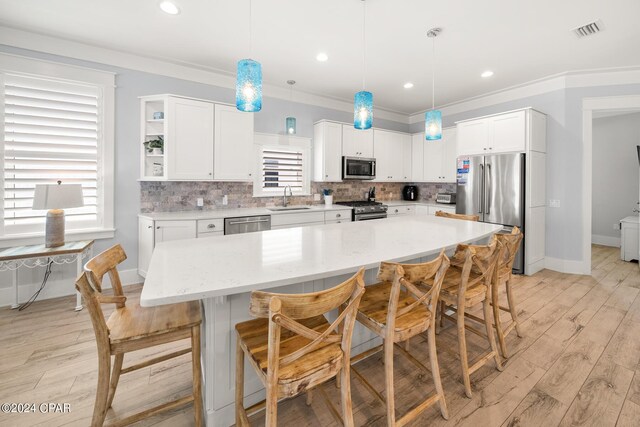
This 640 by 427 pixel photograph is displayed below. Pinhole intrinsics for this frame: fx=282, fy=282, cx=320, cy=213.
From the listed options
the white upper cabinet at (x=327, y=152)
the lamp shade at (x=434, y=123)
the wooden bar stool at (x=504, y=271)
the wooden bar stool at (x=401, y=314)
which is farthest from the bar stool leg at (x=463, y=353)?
the white upper cabinet at (x=327, y=152)

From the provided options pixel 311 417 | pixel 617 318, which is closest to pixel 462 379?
pixel 311 417

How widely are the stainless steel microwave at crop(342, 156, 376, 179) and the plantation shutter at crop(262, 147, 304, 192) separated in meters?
0.78

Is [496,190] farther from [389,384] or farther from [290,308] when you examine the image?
[290,308]

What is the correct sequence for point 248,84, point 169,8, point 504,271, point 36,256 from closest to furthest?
point 248,84, point 504,271, point 169,8, point 36,256

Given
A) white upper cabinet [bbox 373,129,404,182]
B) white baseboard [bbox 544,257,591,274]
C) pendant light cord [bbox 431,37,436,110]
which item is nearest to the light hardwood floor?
white baseboard [bbox 544,257,591,274]

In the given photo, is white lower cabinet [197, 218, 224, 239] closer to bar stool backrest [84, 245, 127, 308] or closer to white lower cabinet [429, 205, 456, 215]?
bar stool backrest [84, 245, 127, 308]

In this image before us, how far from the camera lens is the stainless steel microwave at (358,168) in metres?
5.05

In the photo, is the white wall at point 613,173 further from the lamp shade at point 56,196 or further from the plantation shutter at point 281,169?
the lamp shade at point 56,196

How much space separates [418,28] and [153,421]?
12.8ft

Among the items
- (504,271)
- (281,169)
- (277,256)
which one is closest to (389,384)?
(277,256)

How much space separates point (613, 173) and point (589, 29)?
4557 millimetres

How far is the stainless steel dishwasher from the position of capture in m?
3.64

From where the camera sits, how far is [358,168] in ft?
17.0

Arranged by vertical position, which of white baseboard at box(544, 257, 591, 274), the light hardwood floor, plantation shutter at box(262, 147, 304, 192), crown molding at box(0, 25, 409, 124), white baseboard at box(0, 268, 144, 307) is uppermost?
crown molding at box(0, 25, 409, 124)
